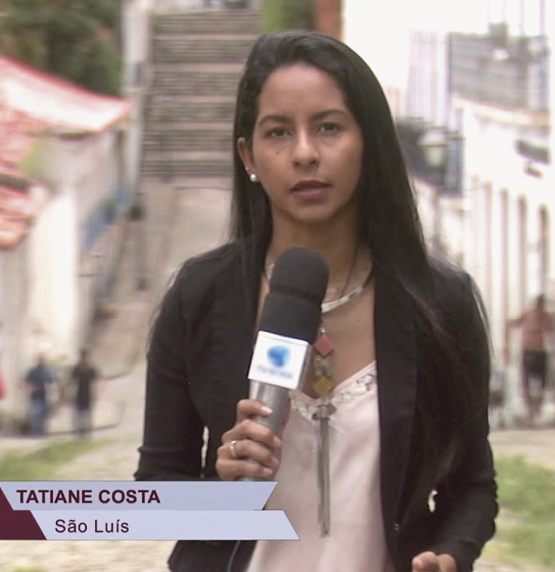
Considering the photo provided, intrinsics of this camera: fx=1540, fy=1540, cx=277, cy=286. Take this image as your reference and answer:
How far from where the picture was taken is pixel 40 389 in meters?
5.86

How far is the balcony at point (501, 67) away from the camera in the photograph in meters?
7.08

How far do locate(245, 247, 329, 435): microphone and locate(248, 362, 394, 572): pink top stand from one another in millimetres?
75

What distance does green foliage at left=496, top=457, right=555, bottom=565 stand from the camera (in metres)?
4.32

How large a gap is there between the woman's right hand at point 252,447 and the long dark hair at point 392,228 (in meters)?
0.22

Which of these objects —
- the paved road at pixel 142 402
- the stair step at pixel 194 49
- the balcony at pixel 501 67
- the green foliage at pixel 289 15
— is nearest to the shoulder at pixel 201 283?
the paved road at pixel 142 402

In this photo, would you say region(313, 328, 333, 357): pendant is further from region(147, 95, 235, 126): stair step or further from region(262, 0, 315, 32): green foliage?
region(147, 95, 235, 126): stair step

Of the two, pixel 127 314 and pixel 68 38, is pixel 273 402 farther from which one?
pixel 127 314

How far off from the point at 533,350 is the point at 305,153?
563 centimetres

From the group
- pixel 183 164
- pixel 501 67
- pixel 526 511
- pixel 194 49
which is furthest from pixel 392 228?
pixel 501 67

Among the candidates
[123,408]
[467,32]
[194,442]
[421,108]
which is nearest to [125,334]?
[123,408]

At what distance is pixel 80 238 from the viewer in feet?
19.3

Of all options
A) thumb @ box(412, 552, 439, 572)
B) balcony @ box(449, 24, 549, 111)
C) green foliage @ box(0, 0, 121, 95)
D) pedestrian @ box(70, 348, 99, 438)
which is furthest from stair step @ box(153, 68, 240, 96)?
thumb @ box(412, 552, 439, 572)

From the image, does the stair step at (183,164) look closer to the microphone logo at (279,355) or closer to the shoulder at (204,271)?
the shoulder at (204,271)

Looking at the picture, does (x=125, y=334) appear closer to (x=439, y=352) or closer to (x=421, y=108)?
(x=421, y=108)
